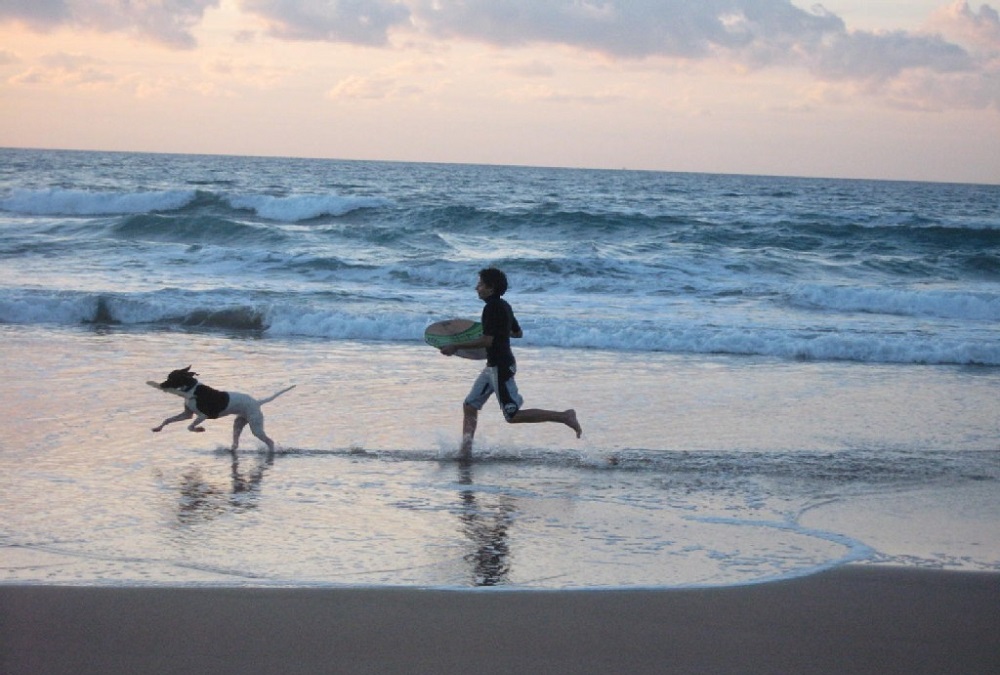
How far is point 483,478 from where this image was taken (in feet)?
24.6

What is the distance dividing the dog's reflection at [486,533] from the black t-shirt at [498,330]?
1.02 m

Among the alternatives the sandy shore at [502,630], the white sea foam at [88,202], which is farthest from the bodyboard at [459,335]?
the white sea foam at [88,202]

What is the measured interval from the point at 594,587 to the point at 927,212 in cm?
4774

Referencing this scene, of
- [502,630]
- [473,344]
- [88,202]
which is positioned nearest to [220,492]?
[473,344]

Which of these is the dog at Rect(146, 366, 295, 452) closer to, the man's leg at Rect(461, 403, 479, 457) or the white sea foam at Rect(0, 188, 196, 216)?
the man's leg at Rect(461, 403, 479, 457)

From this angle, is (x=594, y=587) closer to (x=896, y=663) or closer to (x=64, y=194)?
(x=896, y=663)

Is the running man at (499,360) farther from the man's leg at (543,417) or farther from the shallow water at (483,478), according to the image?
the shallow water at (483,478)

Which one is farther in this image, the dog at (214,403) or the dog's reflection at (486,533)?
the dog at (214,403)

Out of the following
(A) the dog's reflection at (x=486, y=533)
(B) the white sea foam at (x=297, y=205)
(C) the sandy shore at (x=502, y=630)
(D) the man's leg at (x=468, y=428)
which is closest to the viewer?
(C) the sandy shore at (x=502, y=630)

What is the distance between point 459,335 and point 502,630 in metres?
4.18

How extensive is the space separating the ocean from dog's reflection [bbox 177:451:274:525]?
3cm

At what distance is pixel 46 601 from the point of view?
459 centimetres

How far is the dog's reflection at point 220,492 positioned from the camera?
6.28 metres

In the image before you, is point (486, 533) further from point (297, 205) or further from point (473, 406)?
point (297, 205)
